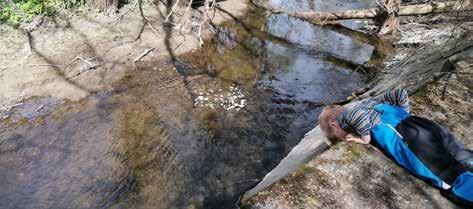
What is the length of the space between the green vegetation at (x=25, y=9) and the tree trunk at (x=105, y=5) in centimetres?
53

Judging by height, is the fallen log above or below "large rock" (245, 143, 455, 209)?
above

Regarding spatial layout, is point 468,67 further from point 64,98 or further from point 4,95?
point 4,95

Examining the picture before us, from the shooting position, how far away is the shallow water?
4633 millimetres

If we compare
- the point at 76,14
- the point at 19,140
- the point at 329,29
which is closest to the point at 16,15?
the point at 76,14

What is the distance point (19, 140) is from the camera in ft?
17.4

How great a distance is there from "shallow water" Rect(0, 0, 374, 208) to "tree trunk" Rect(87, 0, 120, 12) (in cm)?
190

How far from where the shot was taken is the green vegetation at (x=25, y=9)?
7.18m

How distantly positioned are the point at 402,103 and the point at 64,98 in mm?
4672

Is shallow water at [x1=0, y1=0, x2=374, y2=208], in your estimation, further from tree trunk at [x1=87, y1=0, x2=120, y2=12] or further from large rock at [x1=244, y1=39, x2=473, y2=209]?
tree trunk at [x1=87, y1=0, x2=120, y2=12]

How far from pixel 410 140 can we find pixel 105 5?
6548 mm

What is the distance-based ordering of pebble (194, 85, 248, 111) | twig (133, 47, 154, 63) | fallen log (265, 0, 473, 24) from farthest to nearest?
fallen log (265, 0, 473, 24), twig (133, 47, 154, 63), pebble (194, 85, 248, 111)

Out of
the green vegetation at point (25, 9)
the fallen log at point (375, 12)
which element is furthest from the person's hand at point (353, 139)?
the green vegetation at point (25, 9)

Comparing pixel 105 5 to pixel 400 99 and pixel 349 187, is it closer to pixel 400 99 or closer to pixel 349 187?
pixel 400 99

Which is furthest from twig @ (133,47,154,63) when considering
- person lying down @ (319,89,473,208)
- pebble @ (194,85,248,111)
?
person lying down @ (319,89,473,208)
